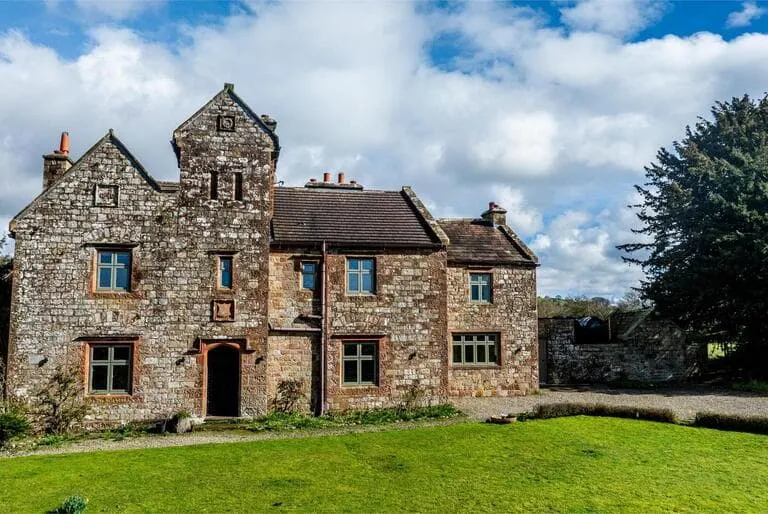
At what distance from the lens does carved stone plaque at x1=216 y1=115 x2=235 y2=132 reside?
2184cm

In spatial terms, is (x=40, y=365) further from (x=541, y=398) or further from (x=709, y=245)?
(x=709, y=245)

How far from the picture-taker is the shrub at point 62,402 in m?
19.5

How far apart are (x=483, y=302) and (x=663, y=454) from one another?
40.2 feet

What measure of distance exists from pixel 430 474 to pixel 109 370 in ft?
40.8

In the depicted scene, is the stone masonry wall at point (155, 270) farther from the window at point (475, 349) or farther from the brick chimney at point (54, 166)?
the window at point (475, 349)

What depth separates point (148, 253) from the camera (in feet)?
68.5

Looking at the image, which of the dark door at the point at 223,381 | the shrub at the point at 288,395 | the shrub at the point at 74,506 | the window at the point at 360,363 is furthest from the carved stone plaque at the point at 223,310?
the shrub at the point at 74,506

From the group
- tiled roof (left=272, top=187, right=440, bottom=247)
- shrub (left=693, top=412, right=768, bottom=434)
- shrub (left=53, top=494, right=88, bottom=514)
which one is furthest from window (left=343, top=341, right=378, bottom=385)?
shrub (left=53, top=494, right=88, bottom=514)

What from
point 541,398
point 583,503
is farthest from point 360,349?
point 583,503

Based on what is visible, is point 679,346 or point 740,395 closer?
point 740,395

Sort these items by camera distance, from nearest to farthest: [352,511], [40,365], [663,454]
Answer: [352,511] < [663,454] < [40,365]

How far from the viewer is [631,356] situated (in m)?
31.8

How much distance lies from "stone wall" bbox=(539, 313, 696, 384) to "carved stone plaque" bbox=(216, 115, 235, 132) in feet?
66.4

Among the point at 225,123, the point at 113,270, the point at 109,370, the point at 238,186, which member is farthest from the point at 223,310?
the point at 225,123
